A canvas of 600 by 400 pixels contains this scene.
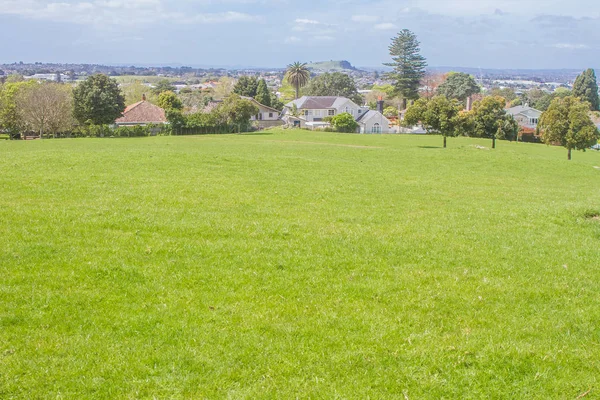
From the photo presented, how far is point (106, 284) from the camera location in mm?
9109

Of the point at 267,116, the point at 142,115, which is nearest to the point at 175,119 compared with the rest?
the point at 142,115

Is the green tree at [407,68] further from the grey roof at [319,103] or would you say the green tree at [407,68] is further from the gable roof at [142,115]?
the gable roof at [142,115]

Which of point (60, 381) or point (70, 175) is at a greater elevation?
A: point (70, 175)

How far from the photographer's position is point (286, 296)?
29.6ft

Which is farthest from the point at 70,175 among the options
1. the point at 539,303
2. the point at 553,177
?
the point at 553,177

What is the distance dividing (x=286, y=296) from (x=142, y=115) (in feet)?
257

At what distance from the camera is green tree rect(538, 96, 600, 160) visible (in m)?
48.7

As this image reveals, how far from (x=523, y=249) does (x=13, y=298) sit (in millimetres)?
10813

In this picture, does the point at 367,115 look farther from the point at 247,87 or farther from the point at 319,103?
the point at 247,87

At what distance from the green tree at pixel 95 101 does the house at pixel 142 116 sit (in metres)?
8.57

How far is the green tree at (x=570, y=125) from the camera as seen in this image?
4869 centimetres

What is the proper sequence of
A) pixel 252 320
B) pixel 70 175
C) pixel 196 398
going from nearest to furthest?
1. pixel 196 398
2. pixel 252 320
3. pixel 70 175

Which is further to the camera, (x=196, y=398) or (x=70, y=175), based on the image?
(x=70, y=175)

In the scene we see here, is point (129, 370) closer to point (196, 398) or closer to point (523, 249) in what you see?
point (196, 398)
